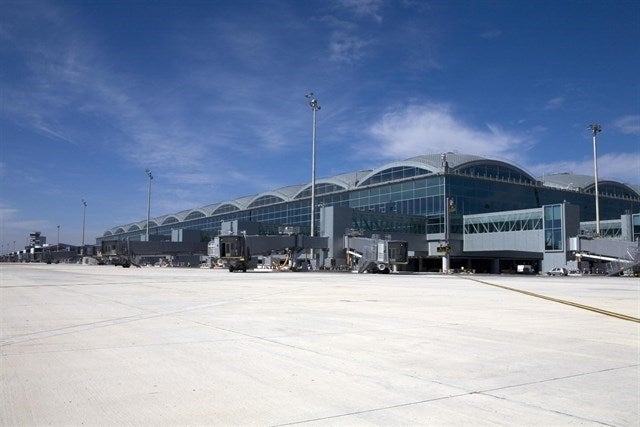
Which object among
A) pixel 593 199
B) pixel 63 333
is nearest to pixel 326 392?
pixel 63 333

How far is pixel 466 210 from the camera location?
90875 mm

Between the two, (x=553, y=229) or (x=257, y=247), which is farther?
(x=553, y=229)

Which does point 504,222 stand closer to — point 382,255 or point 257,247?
point 382,255

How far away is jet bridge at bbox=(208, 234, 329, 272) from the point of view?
66.3m

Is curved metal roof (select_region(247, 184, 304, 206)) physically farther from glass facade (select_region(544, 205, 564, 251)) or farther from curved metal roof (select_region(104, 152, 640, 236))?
glass facade (select_region(544, 205, 564, 251))

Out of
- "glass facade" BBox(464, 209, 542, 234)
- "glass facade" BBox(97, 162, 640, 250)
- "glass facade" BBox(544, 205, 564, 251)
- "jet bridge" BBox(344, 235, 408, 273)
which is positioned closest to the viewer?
"jet bridge" BBox(344, 235, 408, 273)

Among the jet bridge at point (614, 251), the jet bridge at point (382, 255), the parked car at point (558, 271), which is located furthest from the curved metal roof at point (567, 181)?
the jet bridge at point (382, 255)

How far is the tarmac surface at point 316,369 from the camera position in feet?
20.7

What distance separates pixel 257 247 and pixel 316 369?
62108 mm

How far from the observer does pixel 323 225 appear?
84.5 m

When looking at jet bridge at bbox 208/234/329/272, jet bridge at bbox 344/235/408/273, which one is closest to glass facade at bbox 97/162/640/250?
jet bridge at bbox 208/234/329/272

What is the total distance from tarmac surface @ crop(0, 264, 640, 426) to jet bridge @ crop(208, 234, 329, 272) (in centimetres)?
5020

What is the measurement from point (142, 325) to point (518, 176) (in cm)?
9607

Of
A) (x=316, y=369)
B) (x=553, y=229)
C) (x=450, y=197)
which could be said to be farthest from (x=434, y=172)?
(x=316, y=369)
